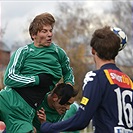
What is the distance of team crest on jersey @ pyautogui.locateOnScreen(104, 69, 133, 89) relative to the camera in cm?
485

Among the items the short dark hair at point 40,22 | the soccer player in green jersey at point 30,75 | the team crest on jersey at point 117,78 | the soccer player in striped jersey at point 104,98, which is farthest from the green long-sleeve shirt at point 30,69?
the team crest on jersey at point 117,78

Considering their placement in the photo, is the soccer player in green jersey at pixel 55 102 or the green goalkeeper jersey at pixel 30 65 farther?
A: the soccer player in green jersey at pixel 55 102

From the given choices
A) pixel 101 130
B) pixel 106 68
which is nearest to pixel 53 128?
pixel 101 130

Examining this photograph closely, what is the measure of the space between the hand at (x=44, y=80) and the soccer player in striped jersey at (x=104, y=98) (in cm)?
116

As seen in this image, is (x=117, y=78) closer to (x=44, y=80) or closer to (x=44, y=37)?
(x=44, y=80)

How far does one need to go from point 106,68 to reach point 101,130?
579 mm

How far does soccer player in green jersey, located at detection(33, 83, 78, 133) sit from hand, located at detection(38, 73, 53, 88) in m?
0.26

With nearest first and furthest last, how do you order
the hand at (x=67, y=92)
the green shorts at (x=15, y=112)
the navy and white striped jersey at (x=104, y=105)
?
1. the navy and white striped jersey at (x=104, y=105)
2. the green shorts at (x=15, y=112)
3. the hand at (x=67, y=92)

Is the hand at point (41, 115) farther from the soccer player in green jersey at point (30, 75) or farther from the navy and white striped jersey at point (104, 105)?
the navy and white striped jersey at point (104, 105)

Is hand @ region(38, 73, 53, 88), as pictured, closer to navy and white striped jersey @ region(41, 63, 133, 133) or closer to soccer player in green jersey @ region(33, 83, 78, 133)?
soccer player in green jersey @ region(33, 83, 78, 133)

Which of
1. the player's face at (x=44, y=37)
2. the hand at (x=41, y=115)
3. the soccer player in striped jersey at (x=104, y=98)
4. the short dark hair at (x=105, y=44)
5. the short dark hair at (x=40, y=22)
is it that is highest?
the short dark hair at (x=40, y=22)

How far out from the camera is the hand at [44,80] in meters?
6.02

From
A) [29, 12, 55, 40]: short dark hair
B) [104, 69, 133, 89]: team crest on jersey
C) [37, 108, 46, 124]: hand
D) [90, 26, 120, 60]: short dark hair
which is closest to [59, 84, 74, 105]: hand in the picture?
[37, 108, 46, 124]: hand

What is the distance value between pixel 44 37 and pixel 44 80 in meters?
0.50
